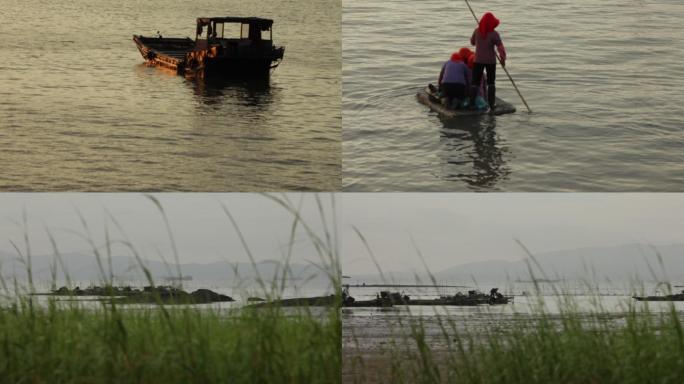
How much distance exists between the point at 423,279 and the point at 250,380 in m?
0.73

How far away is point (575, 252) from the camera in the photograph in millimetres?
3723

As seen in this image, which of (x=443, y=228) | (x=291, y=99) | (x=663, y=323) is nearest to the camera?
→ (x=663, y=323)

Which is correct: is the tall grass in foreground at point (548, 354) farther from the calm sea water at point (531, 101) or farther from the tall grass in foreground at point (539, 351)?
→ the calm sea water at point (531, 101)

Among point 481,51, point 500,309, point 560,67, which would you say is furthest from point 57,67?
point 500,309

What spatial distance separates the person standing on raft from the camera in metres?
5.09

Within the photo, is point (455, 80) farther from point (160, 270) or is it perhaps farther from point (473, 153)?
point (160, 270)

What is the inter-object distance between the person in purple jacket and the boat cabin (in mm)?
1497

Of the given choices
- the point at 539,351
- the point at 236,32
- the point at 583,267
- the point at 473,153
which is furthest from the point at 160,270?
the point at 236,32

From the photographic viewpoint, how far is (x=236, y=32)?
6.67 metres

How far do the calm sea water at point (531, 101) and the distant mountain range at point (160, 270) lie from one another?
65 centimetres

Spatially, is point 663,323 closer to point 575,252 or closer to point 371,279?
point 575,252

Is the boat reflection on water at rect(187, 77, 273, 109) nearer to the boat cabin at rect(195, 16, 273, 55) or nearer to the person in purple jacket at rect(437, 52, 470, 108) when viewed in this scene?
the boat cabin at rect(195, 16, 273, 55)

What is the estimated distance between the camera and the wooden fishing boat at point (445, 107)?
5.33 metres

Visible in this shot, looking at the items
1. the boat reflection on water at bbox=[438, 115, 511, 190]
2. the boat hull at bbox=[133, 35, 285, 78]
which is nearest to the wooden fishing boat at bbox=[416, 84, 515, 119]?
the boat reflection on water at bbox=[438, 115, 511, 190]
